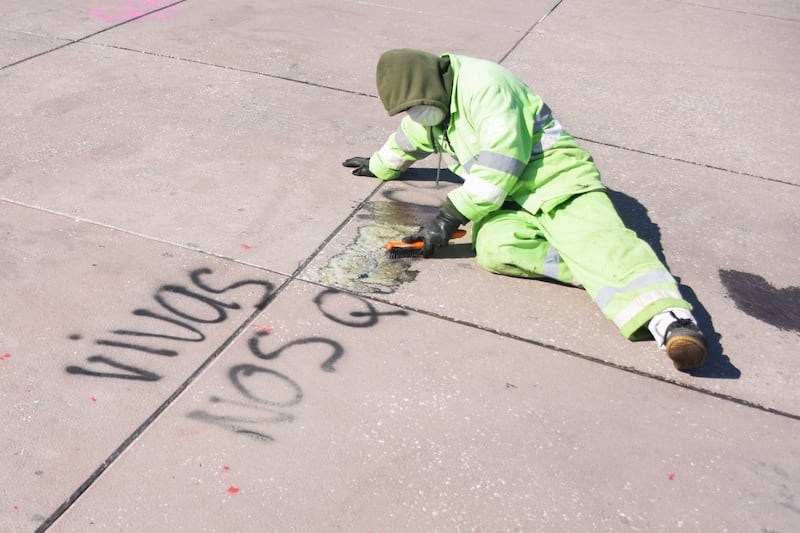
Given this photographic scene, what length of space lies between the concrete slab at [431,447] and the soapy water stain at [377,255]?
0.28m

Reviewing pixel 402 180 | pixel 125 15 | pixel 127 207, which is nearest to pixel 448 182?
pixel 402 180

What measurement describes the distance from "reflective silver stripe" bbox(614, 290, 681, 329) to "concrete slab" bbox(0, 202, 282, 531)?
1268 mm

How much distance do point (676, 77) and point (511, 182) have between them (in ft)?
9.06

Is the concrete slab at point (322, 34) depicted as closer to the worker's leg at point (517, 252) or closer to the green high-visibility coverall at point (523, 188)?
the green high-visibility coverall at point (523, 188)

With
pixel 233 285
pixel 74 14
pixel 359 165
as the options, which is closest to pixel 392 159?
pixel 359 165

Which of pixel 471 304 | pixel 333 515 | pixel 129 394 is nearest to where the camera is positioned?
pixel 333 515

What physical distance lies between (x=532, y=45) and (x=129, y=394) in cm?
419

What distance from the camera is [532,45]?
5848 mm

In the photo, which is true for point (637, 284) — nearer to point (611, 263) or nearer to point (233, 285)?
point (611, 263)

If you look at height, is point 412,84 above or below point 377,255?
above

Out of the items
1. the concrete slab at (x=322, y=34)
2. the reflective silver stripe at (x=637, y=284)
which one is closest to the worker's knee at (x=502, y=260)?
the reflective silver stripe at (x=637, y=284)

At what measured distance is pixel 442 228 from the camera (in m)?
3.31

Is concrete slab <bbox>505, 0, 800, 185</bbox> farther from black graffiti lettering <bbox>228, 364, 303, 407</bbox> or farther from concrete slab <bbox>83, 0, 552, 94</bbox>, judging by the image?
black graffiti lettering <bbox>228, 364, 303, 407</bbox>

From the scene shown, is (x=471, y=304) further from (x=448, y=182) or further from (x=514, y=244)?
(x=448, y=182)
